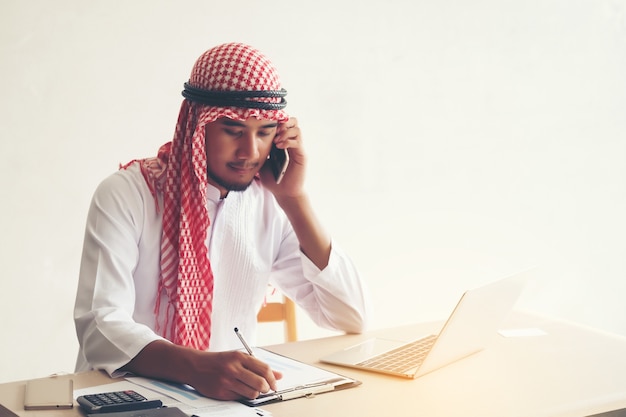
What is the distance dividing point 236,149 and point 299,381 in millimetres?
711

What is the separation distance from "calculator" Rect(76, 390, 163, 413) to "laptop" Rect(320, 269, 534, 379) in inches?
20.3

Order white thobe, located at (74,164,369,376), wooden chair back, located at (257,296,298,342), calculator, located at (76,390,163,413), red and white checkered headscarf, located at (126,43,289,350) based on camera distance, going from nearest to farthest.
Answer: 1. calculator, located at (76,390,163,413)
2. white thobe, located at (74,164,369,376)
3. red and white checkered headscarf, located at (126,43,289,350)
4. wooden chair back, located at (257,296,298,342)

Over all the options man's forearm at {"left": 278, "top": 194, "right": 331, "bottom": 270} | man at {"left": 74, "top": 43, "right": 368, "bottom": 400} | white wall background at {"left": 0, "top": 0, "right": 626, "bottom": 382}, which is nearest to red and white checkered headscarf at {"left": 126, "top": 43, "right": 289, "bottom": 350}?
man at {"left": 74, "top": 43, "right": 368, "bottom": 400}

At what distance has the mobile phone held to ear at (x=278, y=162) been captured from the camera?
2355 mm

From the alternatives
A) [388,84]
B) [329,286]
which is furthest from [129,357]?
[388,84]

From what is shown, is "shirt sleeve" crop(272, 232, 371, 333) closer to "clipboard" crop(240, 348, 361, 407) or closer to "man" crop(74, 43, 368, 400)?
"man" crop(74, 43, 368, 400)

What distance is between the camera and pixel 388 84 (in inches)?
148

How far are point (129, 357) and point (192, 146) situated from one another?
0.61 meters

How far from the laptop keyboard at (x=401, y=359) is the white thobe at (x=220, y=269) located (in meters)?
0.24

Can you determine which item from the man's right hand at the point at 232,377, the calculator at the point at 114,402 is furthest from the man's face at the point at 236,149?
the calculator at the point at 114,402

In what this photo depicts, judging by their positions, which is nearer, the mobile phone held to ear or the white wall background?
the mobile phone held to ear

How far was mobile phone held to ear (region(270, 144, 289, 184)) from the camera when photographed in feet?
7.73

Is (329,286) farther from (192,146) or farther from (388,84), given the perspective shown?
(388,84)

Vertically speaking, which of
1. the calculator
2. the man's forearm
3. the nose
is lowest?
the calculator
